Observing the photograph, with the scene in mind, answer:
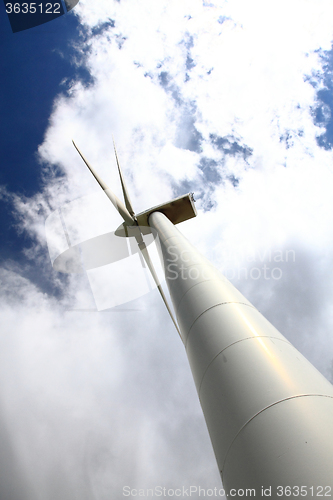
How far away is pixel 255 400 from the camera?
3.95 meters

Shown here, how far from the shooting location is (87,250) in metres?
28.7

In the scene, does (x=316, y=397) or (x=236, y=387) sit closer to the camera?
(x=316, y=397)

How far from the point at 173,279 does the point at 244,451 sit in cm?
555

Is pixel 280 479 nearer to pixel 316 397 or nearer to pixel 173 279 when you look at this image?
pixel 316 397

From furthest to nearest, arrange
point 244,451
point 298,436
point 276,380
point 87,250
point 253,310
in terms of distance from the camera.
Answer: point 87,250 → point 253,310 → point 276,380 → point 244,451 → point 298,436

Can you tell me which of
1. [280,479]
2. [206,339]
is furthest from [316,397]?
[206,339]

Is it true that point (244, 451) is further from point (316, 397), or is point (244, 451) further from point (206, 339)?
point (206, 339)

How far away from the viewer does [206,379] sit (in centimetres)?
507

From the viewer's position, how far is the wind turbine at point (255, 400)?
3055mm

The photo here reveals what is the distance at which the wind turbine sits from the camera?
305cm

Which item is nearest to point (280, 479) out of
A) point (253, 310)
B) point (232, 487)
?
point (232, 487)

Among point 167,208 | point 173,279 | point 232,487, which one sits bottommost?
point 232,487

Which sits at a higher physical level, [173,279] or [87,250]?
[87,250]

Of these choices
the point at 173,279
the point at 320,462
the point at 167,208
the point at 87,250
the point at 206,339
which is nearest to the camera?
the point at 320,462
